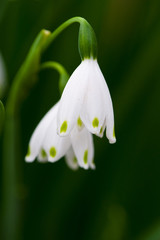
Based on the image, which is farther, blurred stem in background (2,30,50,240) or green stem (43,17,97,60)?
blurred stem in background (2,30,50,240)

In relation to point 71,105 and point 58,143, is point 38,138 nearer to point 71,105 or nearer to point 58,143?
point 58,143

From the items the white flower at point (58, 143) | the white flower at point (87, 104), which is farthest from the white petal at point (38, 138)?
the white flower at point (87, 104)

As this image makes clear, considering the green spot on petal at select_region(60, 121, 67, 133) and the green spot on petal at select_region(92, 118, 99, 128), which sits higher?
the green spot on petal at select_region(92, 118, 99, 128)

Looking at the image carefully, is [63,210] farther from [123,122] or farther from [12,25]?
[12,25]

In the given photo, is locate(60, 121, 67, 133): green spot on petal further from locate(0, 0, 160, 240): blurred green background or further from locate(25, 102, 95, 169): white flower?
locate(0, 0, 160, 240): blurred green background

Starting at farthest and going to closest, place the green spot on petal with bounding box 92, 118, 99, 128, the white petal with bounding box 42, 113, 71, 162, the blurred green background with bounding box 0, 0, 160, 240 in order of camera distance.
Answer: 1. the blurred green background with bounding box 0, 0, 160, 240
2. the white petal with bounding box 42, 113, 71, 162
3. the green spot on petal with bounding box 92, 118, 99, 128

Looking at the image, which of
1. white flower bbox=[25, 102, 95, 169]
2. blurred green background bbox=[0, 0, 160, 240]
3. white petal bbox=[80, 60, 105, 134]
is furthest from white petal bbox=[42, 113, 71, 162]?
blurred green background bbox=[0, 0, 160, 240]
